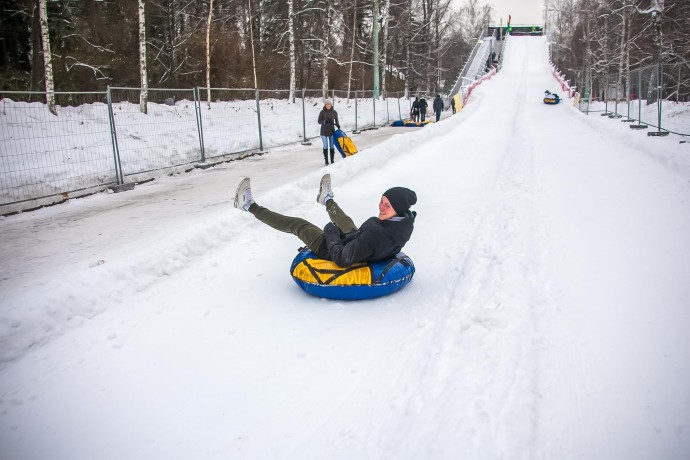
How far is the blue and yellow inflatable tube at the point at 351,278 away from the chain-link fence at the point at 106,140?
214 inches

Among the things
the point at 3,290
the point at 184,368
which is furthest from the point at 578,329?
the point at 3,290

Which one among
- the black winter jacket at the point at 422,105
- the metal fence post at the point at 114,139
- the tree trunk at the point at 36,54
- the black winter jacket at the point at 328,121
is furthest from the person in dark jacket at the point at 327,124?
the black winter jacket at the point at 422,105

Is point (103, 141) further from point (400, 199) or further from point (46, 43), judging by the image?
point (400, 199)

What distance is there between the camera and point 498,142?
43.7ft

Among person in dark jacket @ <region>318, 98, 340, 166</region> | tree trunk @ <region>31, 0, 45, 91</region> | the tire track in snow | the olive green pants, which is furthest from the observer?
tree trunk @ <region>31, 0, 45, 91</region>

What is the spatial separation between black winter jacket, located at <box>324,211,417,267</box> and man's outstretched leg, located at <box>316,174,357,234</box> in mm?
722

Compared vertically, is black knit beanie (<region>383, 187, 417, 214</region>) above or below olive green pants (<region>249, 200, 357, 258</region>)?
above

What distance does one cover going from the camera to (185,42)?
23.7 m

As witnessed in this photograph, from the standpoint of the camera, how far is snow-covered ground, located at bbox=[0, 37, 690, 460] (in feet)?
7.50

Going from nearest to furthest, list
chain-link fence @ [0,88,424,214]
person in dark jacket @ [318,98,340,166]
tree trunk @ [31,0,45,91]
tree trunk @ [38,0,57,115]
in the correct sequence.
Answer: chain-link fence @ [0,88,424,214] → person in dark jacket @ [318,98,340,166] → tree trunk @ [38,0,57,115] → tree trunk @ [31,0,45,91]

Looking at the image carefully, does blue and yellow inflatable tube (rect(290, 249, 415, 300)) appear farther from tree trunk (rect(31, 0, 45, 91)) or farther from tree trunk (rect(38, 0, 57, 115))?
tree trunk (rect(31, 0, 45, 91))

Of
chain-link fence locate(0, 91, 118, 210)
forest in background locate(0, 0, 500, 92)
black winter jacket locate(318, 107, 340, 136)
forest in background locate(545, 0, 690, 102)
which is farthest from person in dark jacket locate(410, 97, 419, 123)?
chain-link fence locate(0, 91, 118, 210)

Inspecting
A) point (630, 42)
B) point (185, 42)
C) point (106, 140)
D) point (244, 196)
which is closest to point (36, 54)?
point (106, 140)

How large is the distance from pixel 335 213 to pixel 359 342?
1861 mm
